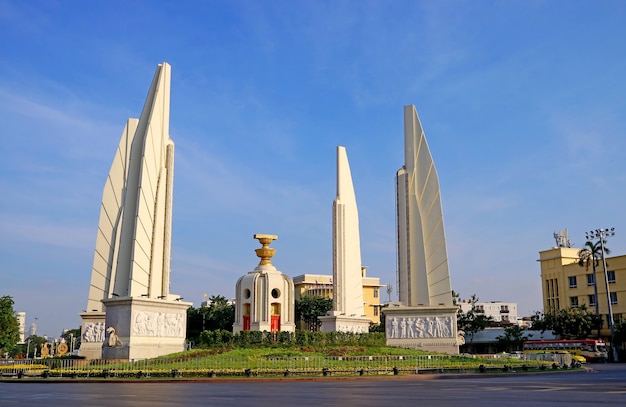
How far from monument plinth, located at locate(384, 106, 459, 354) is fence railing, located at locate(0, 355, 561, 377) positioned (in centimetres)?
397

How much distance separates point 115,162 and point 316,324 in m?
42.0

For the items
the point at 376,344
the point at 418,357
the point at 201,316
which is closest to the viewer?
the point at 418,357

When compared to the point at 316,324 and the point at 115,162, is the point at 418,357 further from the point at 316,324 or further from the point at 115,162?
the point at 316,324

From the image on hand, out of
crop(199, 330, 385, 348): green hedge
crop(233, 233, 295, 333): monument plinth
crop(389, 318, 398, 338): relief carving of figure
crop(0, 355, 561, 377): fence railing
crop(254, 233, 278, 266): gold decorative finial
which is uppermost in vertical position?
crop(254, 233, 278, 266): gold decorative finial

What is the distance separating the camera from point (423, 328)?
30.7m

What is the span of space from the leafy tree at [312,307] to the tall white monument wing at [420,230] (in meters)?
40.8

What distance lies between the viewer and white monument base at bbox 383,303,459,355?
30.2 metres

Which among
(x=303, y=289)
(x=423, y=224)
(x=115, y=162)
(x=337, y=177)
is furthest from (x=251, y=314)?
(x=303, y=289)

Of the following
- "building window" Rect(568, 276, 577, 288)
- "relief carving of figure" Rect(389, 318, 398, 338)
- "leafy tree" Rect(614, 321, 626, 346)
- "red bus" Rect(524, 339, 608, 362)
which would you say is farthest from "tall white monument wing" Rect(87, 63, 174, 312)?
"building window" Rect(568, 276, 577, 288)

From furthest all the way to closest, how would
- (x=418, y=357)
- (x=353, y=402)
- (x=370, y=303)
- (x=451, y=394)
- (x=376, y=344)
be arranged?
(x=370, y=303) → (x=376, y=344) → (x=418, y=357) → (x=451, y=394) → (x=353, y=402)

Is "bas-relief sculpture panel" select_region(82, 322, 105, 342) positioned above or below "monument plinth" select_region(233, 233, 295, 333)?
below

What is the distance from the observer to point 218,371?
21422 mm

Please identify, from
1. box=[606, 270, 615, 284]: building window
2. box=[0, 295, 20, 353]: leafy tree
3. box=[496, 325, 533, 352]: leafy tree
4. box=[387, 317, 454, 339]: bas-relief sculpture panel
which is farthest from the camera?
box=[606, 270, 615, 284]: building window

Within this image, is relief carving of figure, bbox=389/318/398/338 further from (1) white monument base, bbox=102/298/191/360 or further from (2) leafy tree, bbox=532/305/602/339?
(2) leafy tree, bbox=532/305/602/339
